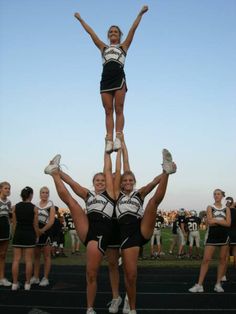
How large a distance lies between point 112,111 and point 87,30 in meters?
1.43

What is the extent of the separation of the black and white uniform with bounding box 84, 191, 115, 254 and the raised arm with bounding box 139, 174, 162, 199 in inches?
16.2

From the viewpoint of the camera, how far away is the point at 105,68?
605cm

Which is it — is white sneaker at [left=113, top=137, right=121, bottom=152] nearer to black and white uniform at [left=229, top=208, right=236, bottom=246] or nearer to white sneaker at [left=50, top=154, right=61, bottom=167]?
white sneaker at [left=50, top=154, right=61, bottom=167]

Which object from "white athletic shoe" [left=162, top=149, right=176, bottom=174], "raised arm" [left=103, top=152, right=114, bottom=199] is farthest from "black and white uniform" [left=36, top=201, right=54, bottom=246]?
"white athletic shoe" [left=162, top=149, right=176, bottom=174]

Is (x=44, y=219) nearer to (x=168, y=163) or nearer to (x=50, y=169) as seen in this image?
(x=50, y=169)

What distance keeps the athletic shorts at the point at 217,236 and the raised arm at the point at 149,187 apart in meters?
2.67

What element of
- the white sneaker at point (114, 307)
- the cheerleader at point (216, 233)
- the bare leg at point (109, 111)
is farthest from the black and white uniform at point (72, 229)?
the bare leg at point (109, 111)

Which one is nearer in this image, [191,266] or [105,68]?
[105,68]

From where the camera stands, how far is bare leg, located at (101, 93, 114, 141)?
19.7ft

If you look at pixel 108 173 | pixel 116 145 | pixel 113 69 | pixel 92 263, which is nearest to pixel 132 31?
pixel 113 69

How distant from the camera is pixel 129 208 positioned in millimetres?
5184

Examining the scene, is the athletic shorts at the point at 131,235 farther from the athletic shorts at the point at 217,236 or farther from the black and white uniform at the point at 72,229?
the black and white uniform at the point at 72,229

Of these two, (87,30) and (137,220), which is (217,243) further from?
(87,30)

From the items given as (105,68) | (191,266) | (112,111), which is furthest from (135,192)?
(191,266)
